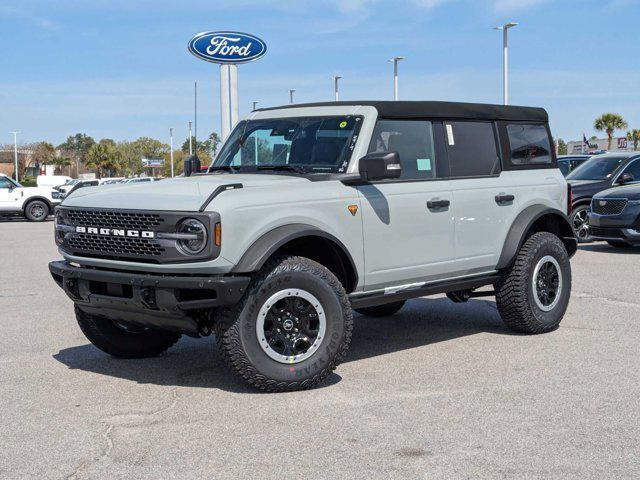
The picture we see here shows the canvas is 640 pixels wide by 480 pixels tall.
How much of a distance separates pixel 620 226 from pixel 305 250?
400 inches

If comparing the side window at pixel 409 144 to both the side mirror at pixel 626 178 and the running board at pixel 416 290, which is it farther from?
the side mirror at pixel 626 178

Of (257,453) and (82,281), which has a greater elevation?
(82,281)

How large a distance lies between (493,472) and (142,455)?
1743 millimetres

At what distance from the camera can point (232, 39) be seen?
2580cm

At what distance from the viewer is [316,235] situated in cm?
576

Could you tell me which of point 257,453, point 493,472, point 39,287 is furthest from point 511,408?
point 39,287

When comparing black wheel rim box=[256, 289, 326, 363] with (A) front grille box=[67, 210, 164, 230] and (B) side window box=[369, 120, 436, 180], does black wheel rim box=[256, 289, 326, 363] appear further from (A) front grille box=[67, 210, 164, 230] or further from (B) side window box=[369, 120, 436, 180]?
(B) side window box=[369, 120, 436, 180]

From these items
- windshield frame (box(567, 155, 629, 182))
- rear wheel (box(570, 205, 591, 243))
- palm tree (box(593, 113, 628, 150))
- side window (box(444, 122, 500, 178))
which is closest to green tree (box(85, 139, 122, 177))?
palm tree (box(593, 113, 628, 150))

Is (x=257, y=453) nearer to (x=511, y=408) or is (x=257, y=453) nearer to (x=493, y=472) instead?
(x=493, y=472)

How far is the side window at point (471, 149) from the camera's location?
706cm

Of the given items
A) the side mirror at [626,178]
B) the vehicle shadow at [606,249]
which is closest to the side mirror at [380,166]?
the vehicle shadow at [606,249]

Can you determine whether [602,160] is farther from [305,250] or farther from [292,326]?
[292,326]

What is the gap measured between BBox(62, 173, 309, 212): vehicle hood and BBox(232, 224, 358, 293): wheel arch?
14.5 inches

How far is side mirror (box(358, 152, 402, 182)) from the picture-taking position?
596 centimetres
